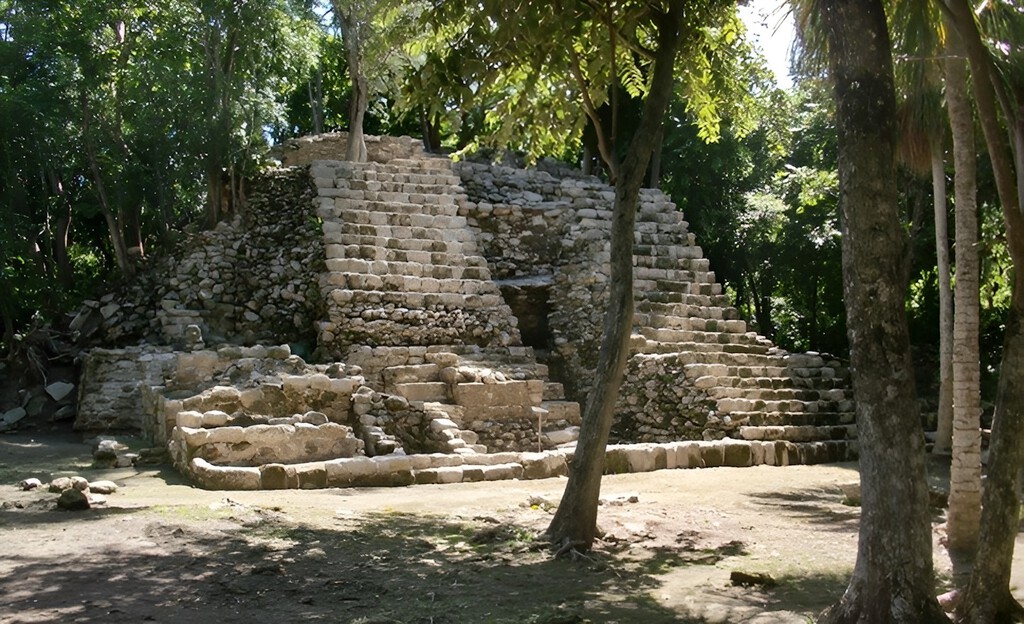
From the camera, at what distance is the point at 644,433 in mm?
14719

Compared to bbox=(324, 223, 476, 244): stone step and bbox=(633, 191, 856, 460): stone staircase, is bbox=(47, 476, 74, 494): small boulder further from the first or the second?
bbox=(633, 191, 856, 460): stone staircase

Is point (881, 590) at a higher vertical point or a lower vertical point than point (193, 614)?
higher

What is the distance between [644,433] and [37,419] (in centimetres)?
963

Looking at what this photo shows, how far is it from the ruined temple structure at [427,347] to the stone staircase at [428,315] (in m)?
0.03

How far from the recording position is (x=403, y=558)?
6.92 metres

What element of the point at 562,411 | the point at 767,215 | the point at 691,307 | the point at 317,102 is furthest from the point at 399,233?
the point at 317,102

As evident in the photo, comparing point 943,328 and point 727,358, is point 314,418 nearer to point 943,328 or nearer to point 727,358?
point 727,358

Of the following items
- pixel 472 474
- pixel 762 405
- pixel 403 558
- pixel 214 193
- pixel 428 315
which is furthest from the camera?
pixel 214 193

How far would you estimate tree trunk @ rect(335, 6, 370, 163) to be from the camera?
18812 mm

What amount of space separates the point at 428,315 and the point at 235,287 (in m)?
3.86

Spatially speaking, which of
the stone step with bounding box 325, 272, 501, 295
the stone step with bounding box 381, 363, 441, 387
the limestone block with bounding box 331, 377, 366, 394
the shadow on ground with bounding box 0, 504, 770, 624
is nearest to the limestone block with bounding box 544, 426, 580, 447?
the stone step with bounding box 381, 363, 441, 387

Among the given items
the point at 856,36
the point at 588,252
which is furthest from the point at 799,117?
the point at 856,36

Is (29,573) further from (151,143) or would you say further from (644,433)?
(151,143)

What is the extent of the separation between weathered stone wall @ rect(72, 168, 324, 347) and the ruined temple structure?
39mm
